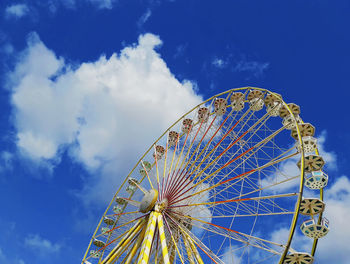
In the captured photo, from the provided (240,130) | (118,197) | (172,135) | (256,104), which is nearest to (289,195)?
(240,130)

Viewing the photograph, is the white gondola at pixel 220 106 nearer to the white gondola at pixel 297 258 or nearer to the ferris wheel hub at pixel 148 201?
the ferris wheel hub at pixel 148 201

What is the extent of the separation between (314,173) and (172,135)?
1033 centimetres

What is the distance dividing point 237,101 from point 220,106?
3.74 ft

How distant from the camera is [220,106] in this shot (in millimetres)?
19688

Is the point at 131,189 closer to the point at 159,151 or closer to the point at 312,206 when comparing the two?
the point at 159,151

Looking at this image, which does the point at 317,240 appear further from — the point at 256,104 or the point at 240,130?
the point at 256,104

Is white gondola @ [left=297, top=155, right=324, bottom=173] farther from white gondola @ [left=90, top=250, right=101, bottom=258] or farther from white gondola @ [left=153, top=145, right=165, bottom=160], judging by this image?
white gondola @ [left=90, top=250, right=101, bottom=258]

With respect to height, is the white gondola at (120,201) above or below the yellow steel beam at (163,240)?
above

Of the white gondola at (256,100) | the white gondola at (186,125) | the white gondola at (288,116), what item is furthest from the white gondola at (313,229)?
the white gondola at (186,125)

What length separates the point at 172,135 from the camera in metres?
21.2

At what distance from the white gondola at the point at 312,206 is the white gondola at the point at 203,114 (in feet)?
30.8

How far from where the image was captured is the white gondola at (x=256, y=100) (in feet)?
57.6

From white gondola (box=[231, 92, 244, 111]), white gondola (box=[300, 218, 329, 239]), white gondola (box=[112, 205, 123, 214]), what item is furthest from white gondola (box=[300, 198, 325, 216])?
white gondola (box=[112, 205, 123, 214])

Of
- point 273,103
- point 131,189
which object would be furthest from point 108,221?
point 273,103
